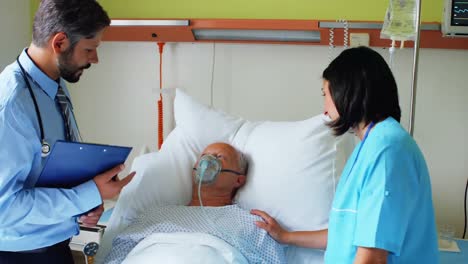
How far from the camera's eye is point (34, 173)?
1507mm

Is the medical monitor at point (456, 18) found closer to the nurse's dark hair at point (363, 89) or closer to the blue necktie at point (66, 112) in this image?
the nurse's dark hair at point (363, 89)

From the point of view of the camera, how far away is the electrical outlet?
2.41 meters

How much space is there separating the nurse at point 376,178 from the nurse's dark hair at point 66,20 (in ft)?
2.31

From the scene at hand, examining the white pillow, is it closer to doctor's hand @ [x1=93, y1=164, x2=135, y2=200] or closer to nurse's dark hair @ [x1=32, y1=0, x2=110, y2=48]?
doctor's hand @ [x1=93, y1=164, x2=135, y2=200]

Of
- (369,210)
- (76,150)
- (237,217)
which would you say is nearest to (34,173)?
(76,150)

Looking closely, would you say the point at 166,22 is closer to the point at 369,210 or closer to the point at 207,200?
the point at 207,200

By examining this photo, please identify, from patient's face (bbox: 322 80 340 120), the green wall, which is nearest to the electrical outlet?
the green wall

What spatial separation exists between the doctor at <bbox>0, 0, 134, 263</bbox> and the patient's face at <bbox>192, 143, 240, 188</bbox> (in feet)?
2.23

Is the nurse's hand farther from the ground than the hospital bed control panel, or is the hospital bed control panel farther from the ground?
Result: the nurse's hand

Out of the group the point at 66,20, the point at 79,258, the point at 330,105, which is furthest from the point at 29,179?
the point at 79,258

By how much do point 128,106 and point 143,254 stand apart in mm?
1372

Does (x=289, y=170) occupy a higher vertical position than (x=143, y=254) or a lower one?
higher

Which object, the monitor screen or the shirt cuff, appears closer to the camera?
the shirt cuff

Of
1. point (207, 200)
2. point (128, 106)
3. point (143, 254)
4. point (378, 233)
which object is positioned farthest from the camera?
point (128, 106)
